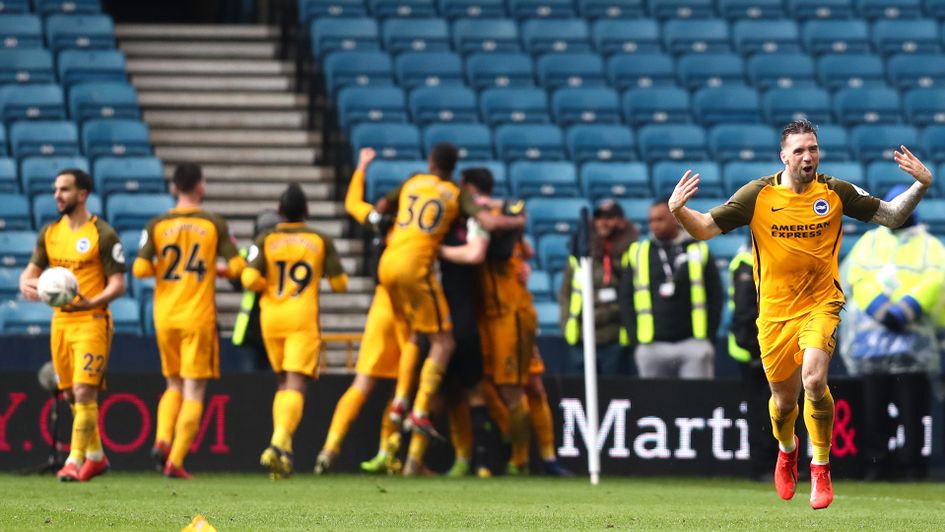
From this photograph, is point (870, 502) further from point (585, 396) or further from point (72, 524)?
point (72, 524)

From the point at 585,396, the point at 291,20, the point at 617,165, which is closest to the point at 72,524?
the point at 585,396

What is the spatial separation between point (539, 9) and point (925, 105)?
4800mm

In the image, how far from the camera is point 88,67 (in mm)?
18422

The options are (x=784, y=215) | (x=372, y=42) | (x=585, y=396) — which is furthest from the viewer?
(x=372, y=42)

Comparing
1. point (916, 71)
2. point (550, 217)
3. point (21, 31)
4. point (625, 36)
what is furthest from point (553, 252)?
point (21, 31)

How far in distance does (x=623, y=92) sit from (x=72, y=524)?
43.1 feet

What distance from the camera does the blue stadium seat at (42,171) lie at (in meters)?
16.7

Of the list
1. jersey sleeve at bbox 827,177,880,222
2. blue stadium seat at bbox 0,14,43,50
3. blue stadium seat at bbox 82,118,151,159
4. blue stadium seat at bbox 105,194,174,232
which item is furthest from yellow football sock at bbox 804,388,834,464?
blue stadium seat at bbox 0,14,43,50

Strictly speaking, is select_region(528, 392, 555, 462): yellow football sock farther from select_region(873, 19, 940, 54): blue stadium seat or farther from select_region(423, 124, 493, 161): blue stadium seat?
select_region(873, 19, 940, 54): blue stadium seat

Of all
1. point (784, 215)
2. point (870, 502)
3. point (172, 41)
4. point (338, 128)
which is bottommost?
point (870, 502)

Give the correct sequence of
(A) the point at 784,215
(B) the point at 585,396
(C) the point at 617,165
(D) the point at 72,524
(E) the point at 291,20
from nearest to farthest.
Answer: (D) the point at 72,524 → (A) the point at 784,215 → (B) the point at 585,396 → (C) the point at 617,165 → (E) the point at 291,20

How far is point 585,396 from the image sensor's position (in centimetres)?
1298

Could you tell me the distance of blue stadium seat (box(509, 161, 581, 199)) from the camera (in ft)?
58.0

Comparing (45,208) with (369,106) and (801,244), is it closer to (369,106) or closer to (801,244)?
(369,106)
